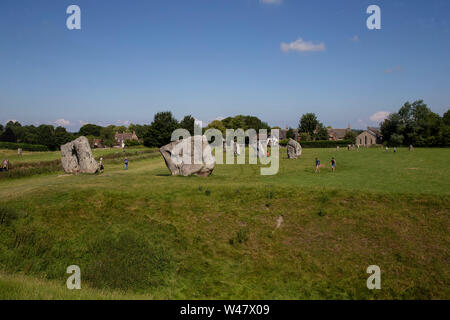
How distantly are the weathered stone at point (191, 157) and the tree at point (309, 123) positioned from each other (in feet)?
308

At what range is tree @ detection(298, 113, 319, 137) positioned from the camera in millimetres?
111625

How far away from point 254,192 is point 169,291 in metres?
9.12

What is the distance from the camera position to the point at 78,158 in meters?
29.8

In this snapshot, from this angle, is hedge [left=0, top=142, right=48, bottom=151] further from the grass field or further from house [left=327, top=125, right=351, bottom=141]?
house [left=327, top=125, right=351, bottom=141]

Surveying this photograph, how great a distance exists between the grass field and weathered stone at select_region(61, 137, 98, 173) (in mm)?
10677

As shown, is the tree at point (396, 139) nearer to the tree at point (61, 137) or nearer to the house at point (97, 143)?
the tree at point (61, 137)

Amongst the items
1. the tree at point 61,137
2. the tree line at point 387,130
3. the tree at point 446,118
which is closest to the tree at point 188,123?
the tree line at point 387,130

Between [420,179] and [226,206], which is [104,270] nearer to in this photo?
[226,206]

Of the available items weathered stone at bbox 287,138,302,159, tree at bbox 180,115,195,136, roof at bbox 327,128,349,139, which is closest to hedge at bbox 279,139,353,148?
roof at bbox 327,128,349,139

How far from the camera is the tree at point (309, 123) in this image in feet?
366

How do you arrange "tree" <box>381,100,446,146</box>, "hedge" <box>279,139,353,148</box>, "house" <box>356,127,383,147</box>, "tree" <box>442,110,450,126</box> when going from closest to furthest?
"tree" <box>381,100,446,146</box>
"tree" <box>442,110,450,126</box>
"hedge" <box>279,139,353,148</box>
"house" <box>356,127,383,147</box>

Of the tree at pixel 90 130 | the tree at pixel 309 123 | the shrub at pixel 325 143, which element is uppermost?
the tree at pixel 90 130

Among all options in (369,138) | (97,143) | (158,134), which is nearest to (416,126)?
(369,138)

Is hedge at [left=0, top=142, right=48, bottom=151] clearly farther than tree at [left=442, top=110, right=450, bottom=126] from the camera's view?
No
